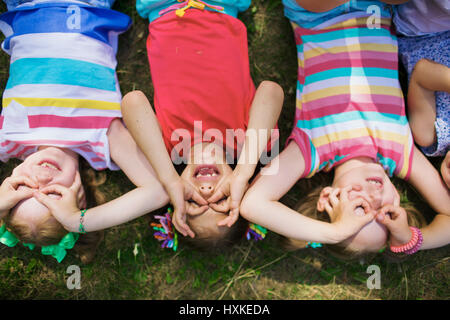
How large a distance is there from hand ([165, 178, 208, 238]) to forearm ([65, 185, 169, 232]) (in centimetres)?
14

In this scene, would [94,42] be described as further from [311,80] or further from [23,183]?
[311,80]

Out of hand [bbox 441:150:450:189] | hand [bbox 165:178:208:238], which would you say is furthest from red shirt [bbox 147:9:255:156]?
hand [bbox 441:150:450:189]

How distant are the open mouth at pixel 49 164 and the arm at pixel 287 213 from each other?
1.14 m

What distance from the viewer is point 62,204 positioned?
184 centimetres

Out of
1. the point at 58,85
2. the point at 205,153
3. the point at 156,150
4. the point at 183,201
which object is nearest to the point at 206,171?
the point at 205,153

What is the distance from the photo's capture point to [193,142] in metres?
2.00

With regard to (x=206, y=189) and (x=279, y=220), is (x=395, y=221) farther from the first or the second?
(x=206, y=189)

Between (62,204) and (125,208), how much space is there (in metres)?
0.35

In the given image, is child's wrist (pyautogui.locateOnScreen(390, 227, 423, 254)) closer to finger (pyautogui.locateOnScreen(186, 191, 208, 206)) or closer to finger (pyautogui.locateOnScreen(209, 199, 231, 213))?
finger (pyautogui.locateOnScreen(209, 199, 231, 213))

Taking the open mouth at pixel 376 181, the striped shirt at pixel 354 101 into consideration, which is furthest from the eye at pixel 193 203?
the open mouth at pixel 376 181

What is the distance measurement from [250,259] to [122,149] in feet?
3.90
